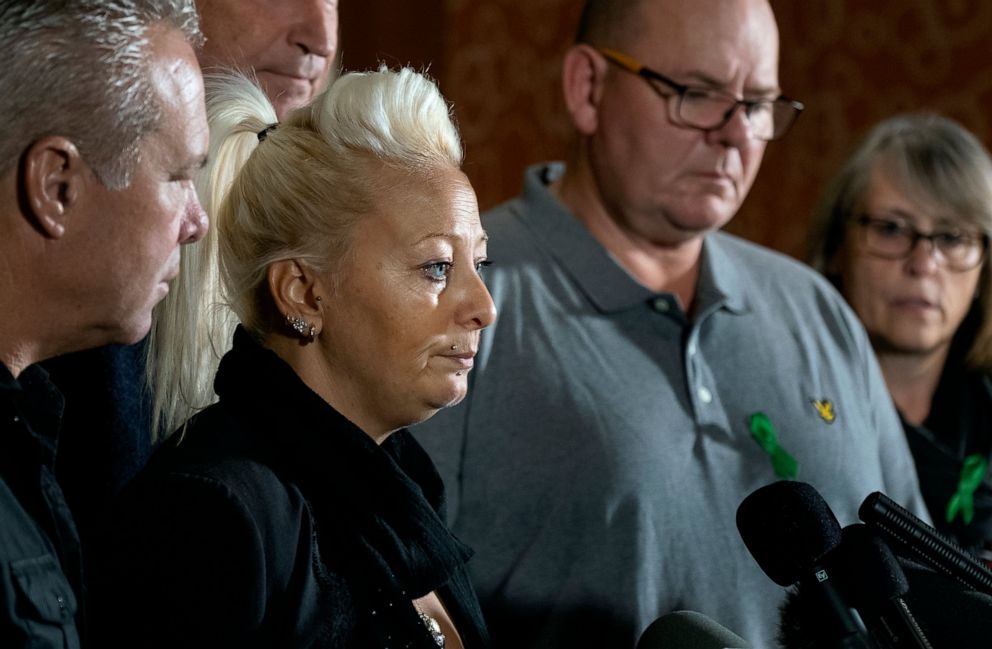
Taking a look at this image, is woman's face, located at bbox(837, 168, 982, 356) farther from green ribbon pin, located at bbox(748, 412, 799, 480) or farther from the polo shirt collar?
green ribbon pin, located at bbox(748, 412, 799, 480)

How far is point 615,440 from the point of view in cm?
158

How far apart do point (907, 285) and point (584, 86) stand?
0.72 metres

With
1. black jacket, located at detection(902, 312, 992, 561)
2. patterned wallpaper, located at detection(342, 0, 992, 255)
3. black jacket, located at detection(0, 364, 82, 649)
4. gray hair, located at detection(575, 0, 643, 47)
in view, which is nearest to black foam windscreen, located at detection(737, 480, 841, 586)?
black jacket, located at detection(0, 364, 82, 649)

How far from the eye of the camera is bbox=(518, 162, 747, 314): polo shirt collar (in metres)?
1.71

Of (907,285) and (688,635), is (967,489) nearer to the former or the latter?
(907,285)

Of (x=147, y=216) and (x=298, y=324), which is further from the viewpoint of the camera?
(x=298, y=324)

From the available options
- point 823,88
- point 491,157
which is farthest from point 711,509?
point 823,88

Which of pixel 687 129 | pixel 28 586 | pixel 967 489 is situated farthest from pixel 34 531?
pixel 967 489

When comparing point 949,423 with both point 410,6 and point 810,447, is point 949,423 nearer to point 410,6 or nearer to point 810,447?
point 810,447

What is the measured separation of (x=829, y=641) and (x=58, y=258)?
1.92 ft

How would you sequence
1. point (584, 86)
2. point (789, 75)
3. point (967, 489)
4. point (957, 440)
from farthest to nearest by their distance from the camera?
point (789, 75) < point (957, 440) < point (967, 489) < point (584, 86)

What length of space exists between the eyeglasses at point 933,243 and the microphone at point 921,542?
1.21 m

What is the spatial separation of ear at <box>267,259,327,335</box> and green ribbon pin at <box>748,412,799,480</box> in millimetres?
668

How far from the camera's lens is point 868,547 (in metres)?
1.02
